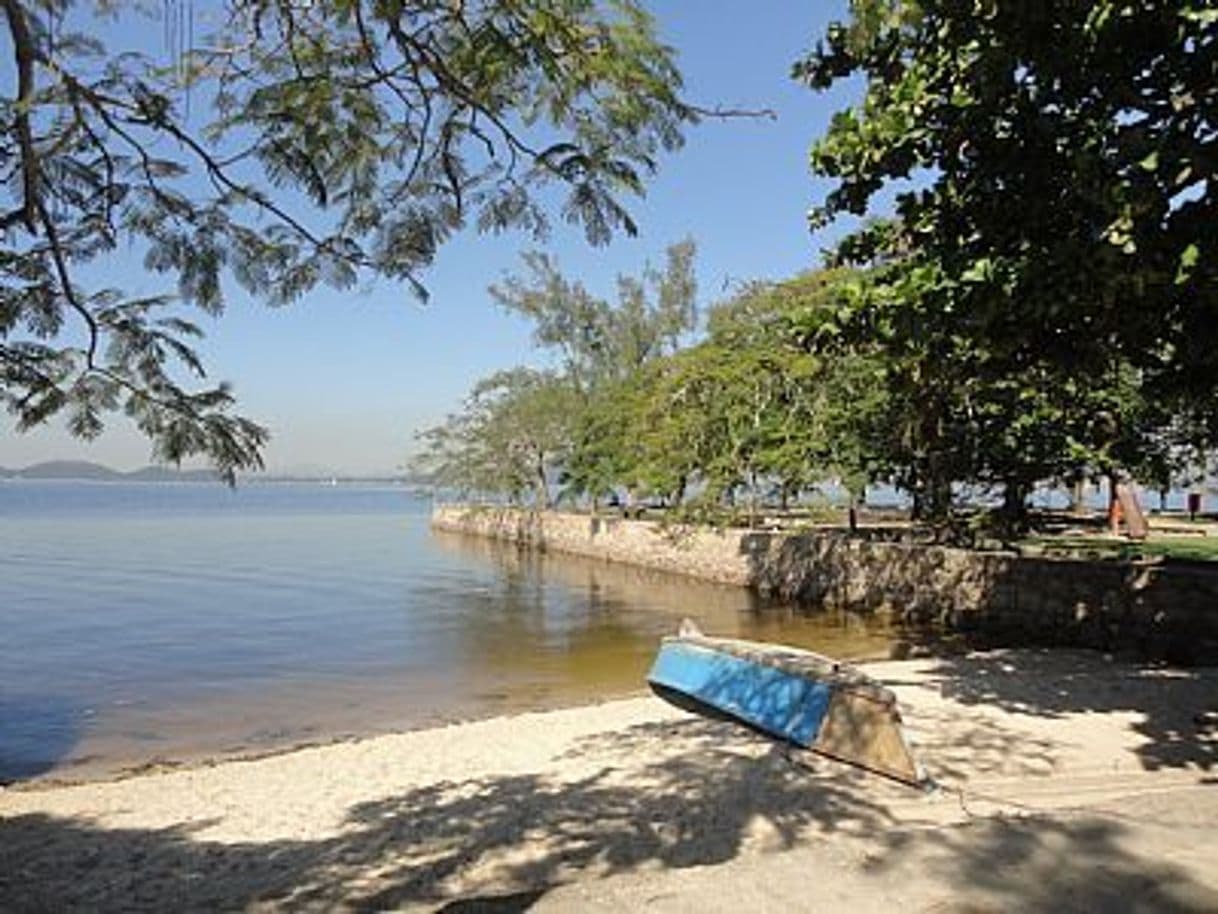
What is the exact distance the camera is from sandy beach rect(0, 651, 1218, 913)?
12.0ft

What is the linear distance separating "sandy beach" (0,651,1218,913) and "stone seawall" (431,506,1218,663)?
8.27 feet

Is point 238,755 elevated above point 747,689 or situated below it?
below

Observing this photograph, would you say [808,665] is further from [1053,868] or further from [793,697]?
[1053,868]

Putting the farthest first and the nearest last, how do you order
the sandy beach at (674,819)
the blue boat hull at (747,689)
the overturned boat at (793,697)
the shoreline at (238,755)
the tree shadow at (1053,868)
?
the shoreline at (238,755) → the blue boat hull at (747,689) → the overturned boat at (793,697) → the sandy beach at (674,819) → the tree shadow at (1053,868)

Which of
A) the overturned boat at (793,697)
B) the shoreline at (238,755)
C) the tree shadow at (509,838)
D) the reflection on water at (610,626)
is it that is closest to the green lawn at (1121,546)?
the reflection on water at (610,626)

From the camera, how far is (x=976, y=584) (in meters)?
19.6

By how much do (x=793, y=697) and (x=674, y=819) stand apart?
7.87 ft

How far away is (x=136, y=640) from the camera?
2234cm

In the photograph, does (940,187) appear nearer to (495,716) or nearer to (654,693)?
(654,693)

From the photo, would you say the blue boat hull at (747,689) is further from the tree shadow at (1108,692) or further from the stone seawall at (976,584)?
the stone seawall at (976,584)

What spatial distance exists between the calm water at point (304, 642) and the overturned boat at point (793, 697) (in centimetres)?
386

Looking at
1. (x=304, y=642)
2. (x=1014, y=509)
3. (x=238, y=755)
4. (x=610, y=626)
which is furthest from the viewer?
(x=610, y=626)

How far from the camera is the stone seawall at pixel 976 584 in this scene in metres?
14.3

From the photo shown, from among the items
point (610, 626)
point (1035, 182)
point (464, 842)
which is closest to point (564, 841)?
point (464, 842)
